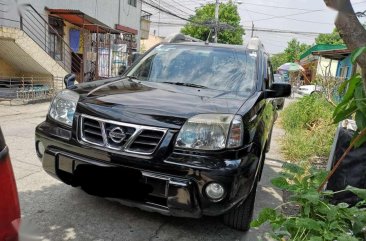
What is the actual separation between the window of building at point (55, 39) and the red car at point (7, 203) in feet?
46.0

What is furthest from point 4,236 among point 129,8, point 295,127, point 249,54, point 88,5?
point 129,8

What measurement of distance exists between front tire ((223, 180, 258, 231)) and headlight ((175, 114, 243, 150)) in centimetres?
66

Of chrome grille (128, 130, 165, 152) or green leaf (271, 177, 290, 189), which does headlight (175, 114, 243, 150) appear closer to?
chrome grille (128, 130, 165, 152)

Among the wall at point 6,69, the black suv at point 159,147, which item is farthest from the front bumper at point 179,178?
the wall at point 6,69

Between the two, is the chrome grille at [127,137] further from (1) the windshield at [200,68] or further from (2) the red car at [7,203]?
(2) the red car at [7,203]

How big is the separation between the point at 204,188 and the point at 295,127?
602 centimetres

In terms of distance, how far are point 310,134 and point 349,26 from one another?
18.9 ft

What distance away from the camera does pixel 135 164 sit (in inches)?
99.2

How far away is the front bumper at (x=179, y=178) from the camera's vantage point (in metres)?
2.43

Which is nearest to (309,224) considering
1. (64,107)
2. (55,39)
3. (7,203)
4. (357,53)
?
(357,53)

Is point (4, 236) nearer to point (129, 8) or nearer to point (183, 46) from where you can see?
point (183, 46)

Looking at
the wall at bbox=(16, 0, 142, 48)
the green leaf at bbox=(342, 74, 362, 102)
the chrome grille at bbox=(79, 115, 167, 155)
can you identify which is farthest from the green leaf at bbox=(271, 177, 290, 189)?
the wall at bbox=(16, 0, 142, 48)

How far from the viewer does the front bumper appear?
243 cm

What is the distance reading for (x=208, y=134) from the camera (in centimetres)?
254
